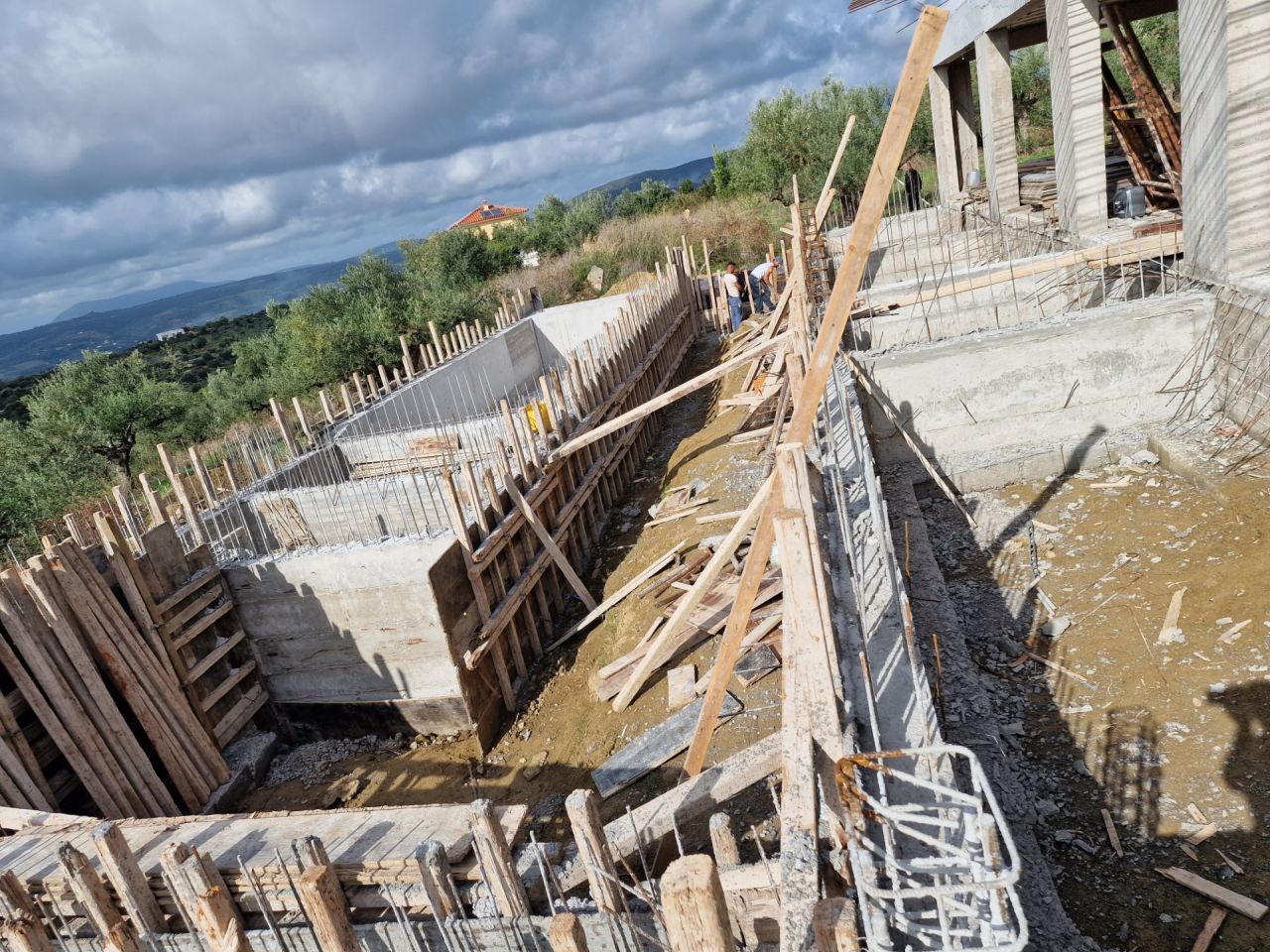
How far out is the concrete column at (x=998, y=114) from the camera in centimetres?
1546

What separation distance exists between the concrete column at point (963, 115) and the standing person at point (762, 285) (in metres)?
6.35

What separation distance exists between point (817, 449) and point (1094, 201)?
809 centimetres

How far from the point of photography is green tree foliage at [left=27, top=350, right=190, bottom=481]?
24203 millimetres

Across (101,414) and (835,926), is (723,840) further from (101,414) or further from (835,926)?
(101,414)

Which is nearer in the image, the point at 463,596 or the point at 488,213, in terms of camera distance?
the point at 463,596

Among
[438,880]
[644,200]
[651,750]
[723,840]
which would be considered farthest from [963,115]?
[644,200]

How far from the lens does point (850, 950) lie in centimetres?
250

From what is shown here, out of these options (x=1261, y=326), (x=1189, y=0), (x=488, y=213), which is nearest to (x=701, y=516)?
(x=1261, y=326)

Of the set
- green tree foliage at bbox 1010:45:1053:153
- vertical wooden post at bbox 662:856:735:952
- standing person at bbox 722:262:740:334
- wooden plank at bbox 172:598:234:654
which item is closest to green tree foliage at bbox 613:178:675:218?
green tree foliage at bbox 1010:45:1053:153

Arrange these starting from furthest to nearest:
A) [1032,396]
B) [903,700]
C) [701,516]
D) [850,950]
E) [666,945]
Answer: [701,516]
[1032,396]
[903,700]
[666,945]
[850,950]

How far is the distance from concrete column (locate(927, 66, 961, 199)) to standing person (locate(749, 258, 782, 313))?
223 inches

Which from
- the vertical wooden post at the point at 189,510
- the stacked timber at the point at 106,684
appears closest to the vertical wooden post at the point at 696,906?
the stacked timber at the point at 106,684

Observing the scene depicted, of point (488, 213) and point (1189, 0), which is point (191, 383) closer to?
point (488, 213)

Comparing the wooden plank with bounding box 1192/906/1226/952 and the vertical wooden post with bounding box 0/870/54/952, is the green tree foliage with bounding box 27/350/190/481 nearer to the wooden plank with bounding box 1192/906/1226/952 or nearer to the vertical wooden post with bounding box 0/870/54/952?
the vertical wooden post with bounding box 0/870/54/952
